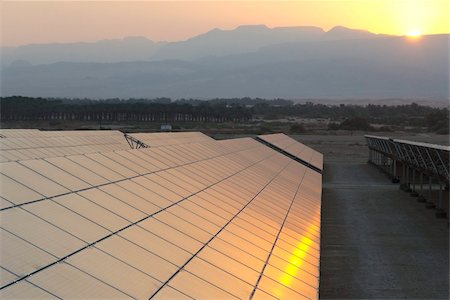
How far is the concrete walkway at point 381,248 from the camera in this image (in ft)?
70.8

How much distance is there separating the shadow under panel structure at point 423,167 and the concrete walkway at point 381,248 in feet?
3.07

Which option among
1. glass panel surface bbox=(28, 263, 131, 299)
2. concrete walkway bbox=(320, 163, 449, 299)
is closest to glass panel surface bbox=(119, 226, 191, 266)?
glass panel surface bbox=(28, 263, 131, 299)

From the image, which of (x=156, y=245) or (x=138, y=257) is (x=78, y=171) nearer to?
(x=156, y=245)

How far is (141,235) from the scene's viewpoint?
12953 millimetres

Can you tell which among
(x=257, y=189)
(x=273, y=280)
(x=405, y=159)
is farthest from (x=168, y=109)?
(x=273, y=280)

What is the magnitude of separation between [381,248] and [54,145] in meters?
18.0

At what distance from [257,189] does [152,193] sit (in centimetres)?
893

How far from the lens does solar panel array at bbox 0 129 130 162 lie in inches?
1031

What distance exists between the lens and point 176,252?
1288cm

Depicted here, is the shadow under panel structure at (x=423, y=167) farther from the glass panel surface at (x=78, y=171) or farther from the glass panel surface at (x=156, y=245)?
the glass panel surface at (x=156, y=245)

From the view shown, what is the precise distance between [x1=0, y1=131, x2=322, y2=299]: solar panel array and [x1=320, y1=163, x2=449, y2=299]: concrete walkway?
2.90 metres

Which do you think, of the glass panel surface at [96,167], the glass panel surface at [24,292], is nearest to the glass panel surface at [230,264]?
the glass panel surface at [96,167]

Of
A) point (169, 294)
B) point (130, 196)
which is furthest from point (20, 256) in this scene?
point (130, 196)

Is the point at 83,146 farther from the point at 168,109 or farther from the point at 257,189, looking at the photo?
the point at 168,109
